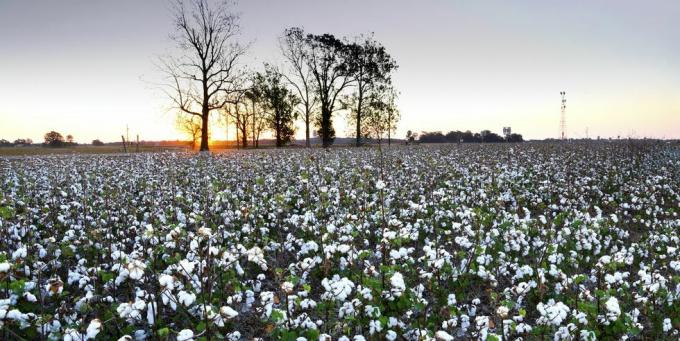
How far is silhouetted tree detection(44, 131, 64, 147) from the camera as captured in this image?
125 m

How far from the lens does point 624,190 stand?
54.6 ft

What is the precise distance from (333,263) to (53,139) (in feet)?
466

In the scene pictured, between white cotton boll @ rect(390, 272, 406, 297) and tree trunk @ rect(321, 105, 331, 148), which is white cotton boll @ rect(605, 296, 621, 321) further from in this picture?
tree trunk @ rect(321, 105, 331, 148)

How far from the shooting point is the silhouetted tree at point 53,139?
125 m

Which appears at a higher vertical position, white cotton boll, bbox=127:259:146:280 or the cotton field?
white cotton boll, bbox=127:259:146:280

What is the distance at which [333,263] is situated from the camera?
805 centimetres

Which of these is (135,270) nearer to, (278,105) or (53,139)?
(278,105)

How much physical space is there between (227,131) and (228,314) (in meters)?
109

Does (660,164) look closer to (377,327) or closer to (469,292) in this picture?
(469,292)

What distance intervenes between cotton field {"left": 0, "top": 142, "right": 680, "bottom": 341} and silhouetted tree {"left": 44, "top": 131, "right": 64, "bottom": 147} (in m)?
123

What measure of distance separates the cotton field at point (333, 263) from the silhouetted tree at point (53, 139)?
123384 millimetres

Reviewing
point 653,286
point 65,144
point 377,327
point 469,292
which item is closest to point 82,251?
point 377,327

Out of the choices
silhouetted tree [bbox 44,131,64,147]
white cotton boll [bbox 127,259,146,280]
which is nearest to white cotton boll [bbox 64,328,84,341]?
white cotton boll [bbox 127,259,146,280]

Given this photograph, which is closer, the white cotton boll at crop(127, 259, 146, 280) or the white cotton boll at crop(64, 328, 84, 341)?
the white cotton boll at crop(64, 328, 84, 341)
